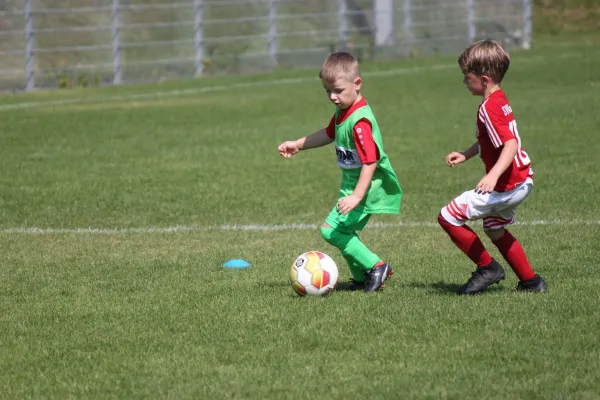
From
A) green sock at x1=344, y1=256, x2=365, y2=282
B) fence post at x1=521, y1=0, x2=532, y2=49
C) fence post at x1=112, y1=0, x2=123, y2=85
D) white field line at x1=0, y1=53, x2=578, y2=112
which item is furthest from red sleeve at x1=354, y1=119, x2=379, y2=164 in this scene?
fence post at x1=521, y1=0, x2=532, y2=49

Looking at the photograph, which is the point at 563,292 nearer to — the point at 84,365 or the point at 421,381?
the point at 421,381

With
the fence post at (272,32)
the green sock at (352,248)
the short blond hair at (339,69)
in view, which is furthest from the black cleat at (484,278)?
the fence post at (272,32)

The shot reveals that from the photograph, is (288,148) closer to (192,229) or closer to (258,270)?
(258,270)

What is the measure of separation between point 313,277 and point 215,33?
21.7 m

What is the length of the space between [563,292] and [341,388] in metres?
2.21

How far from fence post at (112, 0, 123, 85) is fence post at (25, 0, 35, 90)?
1.98 m

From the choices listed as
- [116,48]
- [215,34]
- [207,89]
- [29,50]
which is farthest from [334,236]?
[215,34]

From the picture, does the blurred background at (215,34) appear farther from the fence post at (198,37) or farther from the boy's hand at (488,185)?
the boy's hand at (488,185)

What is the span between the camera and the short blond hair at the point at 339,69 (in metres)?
6.56

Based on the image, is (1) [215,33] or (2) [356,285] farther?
(1) [215,33]

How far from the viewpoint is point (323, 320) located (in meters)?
5.95

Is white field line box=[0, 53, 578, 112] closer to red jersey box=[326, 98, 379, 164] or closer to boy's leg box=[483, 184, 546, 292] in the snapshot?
red jersey box=[326, 98, 379, 164]

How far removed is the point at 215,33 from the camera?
90.5ft

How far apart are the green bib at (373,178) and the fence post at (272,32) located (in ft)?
69.4
